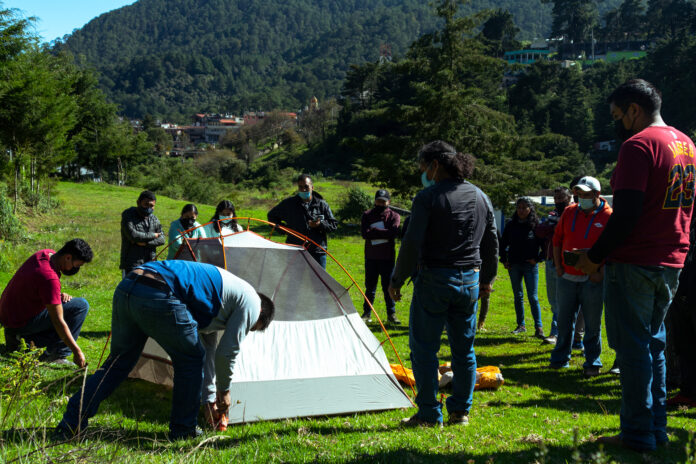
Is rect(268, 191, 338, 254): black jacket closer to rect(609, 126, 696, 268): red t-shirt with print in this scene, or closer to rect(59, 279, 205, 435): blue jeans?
rect(59, 279, 205, 435): blue jeans

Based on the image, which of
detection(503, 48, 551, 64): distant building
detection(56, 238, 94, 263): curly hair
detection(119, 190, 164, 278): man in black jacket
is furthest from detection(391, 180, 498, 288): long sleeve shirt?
detection(503, 48, 551, 64): distant building

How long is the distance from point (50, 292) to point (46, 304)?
12 cm

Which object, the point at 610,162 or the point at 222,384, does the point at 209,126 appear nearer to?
the point at 610,162

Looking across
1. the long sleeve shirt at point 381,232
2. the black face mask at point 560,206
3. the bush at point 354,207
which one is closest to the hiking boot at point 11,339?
the long sleeve shirt at point 381,232

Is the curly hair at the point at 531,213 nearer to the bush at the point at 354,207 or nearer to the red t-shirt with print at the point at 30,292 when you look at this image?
the red t-shirt with print at the point at 30,292

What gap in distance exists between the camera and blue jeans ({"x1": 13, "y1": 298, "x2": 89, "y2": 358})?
18.3 feet

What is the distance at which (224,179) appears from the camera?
68688 mm

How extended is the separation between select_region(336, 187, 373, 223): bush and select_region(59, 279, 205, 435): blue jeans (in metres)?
22.5

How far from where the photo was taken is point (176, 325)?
3609 millimetres

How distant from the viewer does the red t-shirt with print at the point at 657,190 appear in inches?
127

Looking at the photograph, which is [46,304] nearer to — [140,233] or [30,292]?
[30,292]

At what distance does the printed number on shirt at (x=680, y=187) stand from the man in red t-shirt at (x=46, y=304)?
4658 millimetres

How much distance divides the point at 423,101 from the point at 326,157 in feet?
169

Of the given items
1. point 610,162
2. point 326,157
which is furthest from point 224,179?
point 610,162
